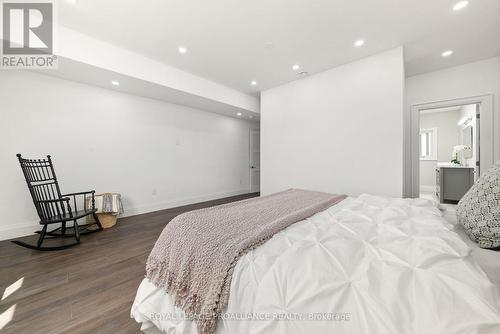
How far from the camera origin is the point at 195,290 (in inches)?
35.4

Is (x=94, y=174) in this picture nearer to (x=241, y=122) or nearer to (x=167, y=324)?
(x=167, y=324)

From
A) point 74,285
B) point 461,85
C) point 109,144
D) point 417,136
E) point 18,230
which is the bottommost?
point 74,285

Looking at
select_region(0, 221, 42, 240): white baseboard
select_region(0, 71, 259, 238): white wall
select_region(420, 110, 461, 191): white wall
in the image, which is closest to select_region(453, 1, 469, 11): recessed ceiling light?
select_region(0, 71, 259, 238): white wall

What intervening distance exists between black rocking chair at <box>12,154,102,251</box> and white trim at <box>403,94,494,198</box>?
5253 millimetres

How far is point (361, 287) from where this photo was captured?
636 mm

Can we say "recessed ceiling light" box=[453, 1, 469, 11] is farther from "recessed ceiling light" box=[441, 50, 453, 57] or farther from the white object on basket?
the white object on basket

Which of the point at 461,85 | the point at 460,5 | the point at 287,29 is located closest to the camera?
the point at 460,5

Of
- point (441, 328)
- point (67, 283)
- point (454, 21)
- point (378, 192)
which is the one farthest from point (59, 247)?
point (454, 21)

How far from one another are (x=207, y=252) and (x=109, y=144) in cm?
359

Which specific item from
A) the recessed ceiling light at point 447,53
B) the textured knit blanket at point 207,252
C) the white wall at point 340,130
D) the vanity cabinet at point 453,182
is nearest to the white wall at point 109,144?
the white wall at point 340,130

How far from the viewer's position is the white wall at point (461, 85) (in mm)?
2820

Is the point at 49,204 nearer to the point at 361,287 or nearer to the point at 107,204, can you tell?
the point at 107,204

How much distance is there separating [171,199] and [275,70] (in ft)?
11.5

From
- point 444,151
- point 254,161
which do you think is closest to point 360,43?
point 254,161
